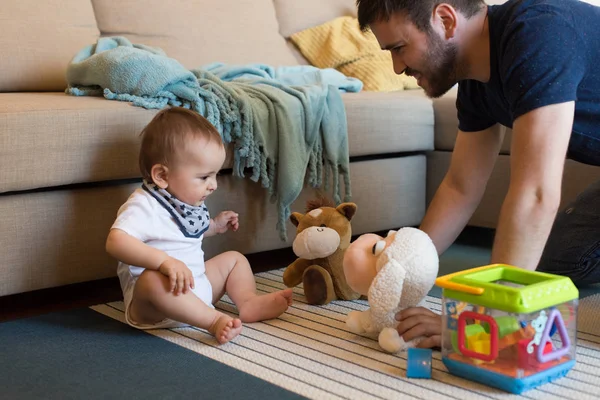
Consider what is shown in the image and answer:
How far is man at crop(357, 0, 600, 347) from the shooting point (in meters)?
1.31

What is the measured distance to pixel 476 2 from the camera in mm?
1516

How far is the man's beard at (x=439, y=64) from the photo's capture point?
1.50 meters

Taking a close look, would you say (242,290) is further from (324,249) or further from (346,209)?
(346,209)

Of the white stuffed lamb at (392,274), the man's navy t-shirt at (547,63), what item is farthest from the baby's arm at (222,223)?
the man's navy t-shirt at (547,63)

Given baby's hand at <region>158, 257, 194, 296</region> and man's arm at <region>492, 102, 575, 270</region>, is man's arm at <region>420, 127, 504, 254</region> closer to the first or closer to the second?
man's arm at <region>492, 102, 575, 270</region>

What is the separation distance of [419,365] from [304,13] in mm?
1936

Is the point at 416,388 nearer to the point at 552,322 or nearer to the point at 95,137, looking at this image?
the point at 552,322

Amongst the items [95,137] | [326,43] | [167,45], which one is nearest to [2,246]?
[95,137]

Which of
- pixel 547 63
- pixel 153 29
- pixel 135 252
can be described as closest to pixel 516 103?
pixel 547 63

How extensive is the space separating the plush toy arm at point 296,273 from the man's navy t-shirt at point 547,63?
1.82ft

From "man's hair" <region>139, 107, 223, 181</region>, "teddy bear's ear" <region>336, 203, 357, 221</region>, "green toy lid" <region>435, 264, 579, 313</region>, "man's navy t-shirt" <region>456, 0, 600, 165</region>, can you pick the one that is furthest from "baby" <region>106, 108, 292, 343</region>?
"man's navy t-shirt" <region>456, 0, 600, 165</region>

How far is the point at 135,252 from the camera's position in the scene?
145cm

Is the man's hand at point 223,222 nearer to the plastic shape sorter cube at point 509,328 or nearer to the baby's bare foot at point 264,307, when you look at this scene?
the baby's bare foot at point 264,307

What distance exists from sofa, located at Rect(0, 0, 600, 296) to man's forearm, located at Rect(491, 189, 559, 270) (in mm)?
801
